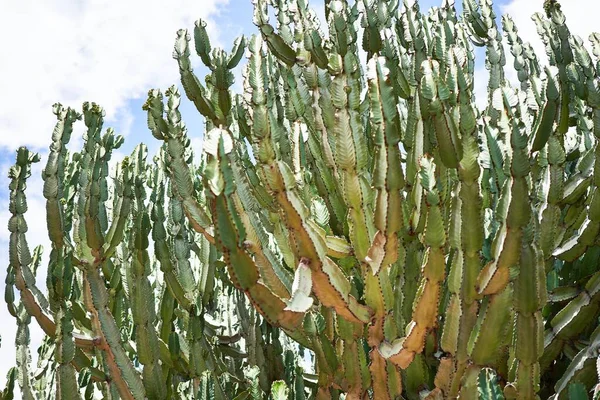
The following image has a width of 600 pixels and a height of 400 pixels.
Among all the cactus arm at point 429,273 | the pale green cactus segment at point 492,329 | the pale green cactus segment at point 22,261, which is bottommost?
the pale green cactus segment at point 492,329

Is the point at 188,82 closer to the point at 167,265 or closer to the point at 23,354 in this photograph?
the point at 167,265

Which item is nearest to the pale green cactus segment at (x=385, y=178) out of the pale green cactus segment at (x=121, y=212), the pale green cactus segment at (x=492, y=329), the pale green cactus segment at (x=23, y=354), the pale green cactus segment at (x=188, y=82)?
the pale green cactus segment at (x=492, y=329)

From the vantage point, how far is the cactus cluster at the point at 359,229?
5.64ft

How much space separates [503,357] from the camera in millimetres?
2115

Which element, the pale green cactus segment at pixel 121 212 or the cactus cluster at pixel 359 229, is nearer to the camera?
the cactus cluster at pixel 359 229

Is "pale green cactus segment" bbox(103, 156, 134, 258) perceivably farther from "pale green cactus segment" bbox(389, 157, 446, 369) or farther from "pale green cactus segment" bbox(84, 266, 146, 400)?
"pale green cactus segment" bbox(389, 157, 446, 369)

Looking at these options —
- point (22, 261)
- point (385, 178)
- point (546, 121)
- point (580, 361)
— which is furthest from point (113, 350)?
point (546, 121)

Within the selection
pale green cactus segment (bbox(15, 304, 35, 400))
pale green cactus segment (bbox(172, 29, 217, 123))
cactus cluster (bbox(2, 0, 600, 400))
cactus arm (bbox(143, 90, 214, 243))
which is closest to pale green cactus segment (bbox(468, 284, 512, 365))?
cactus cluster (bbox(2, 0, 600, 400))

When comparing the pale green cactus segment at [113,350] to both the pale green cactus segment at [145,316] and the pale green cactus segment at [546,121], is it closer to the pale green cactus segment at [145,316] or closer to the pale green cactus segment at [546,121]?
the pale green cactus segment at [145,316]

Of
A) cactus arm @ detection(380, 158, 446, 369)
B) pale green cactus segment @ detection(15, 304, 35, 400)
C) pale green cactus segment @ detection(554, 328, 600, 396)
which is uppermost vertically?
pale green cactus segment @ detection(15, 304, 35, 400)

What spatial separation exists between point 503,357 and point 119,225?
177 cm

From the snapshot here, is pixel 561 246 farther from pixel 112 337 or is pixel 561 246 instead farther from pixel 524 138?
pixel 112 337

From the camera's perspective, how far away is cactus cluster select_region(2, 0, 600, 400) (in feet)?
5.64

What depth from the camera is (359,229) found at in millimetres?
1905
